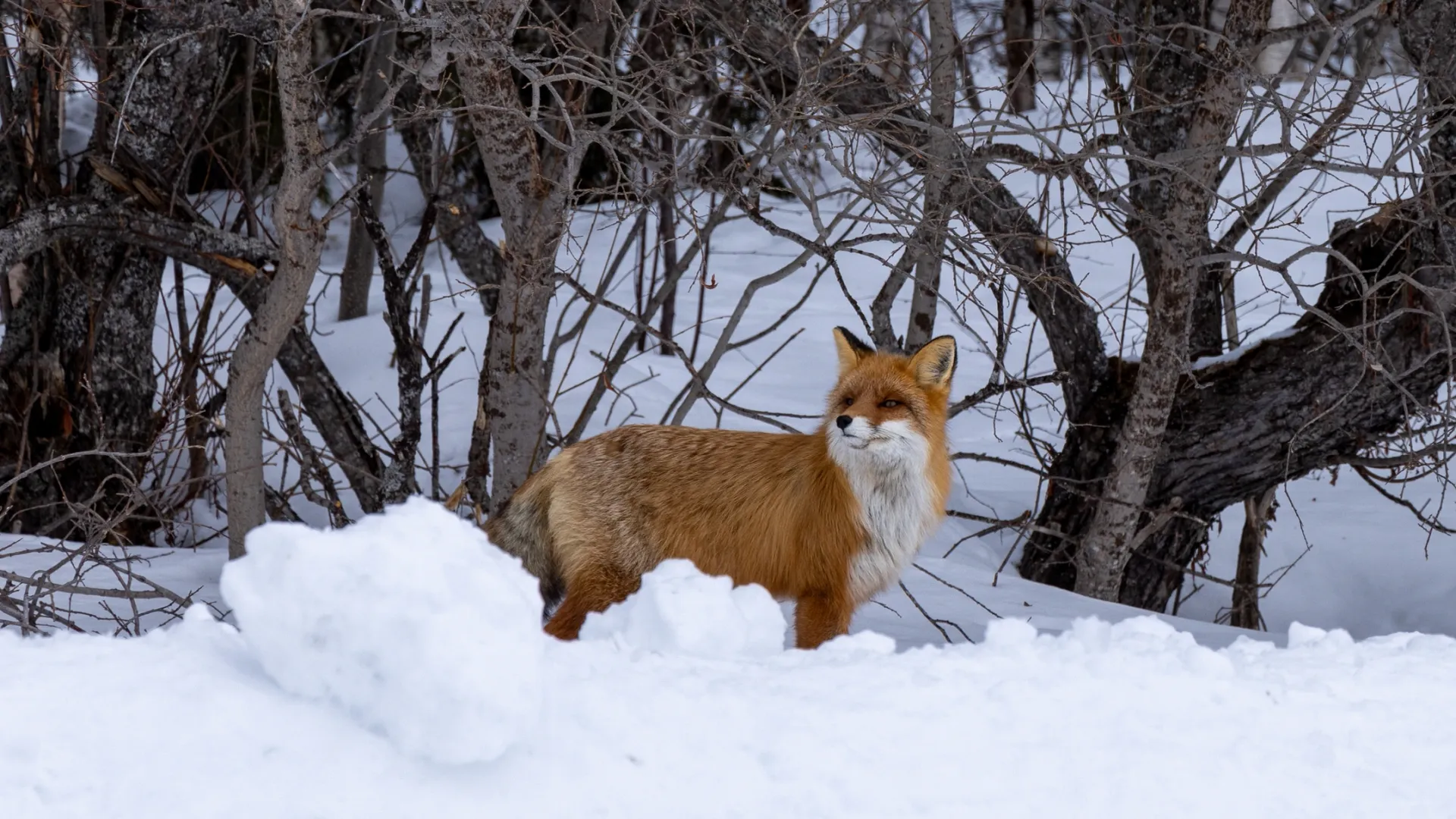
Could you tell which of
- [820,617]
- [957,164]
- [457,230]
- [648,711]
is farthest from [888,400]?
[457,230]

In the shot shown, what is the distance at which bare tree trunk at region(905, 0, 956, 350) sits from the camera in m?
4.94

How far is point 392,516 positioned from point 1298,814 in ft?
6.51

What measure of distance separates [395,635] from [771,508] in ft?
7.52

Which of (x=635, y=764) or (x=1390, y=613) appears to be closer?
(x=635, y=764)

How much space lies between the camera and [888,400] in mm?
4219

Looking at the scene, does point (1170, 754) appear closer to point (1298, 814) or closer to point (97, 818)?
point (1298, 814)

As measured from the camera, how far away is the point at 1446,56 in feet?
17.9

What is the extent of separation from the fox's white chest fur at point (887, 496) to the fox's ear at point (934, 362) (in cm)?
24

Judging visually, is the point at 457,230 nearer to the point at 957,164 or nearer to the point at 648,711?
the point at 957,164

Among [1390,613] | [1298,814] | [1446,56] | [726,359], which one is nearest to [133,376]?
[726,359]

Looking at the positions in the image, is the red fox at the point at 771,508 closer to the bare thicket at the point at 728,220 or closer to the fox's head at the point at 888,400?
the fox's head at the point at 888,400

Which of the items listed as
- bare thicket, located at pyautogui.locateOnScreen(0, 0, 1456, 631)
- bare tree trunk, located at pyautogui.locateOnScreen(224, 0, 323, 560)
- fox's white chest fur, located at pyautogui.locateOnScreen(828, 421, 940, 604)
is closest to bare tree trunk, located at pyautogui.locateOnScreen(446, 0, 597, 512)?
bare thicket, located at pyautogui.locateOnScreen(0, 0, 1456, 631)

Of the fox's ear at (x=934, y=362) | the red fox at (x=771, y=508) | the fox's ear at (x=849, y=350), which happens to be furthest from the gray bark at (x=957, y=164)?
the red fox at (x=771, y=508)

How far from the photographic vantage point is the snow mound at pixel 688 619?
9.66 feet
